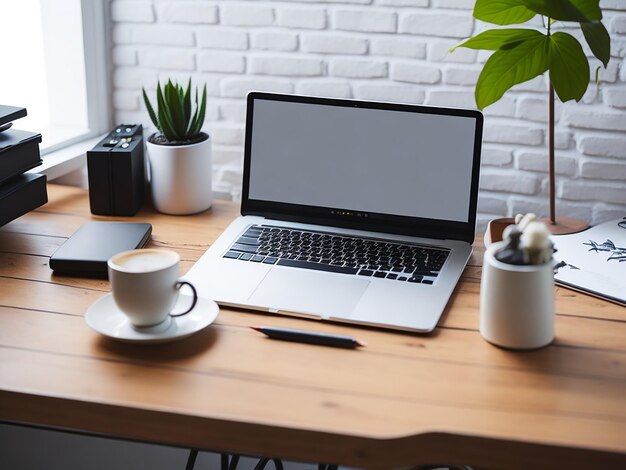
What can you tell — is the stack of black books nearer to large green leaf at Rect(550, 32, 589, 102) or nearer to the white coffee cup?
the white coffee cup

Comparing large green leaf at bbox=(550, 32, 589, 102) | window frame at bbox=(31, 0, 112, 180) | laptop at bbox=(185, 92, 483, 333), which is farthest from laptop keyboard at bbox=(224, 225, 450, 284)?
window frame at bbox=(31, 0, 112, 180)

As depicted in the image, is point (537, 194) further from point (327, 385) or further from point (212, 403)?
point (212, 403)

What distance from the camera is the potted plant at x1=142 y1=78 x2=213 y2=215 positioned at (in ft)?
5.36

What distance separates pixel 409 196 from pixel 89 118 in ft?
2.72

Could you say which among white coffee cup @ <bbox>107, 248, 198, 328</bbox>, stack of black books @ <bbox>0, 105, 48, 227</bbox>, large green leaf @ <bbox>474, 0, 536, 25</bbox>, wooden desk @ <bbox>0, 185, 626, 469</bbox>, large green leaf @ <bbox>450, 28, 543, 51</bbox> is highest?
large green leaf @ <bbox>474, 0, 536, 25</bbox>

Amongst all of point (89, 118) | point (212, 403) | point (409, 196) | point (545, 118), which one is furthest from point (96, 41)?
point (212, 403)

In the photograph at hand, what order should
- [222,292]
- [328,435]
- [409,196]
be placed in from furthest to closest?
[409,196] < [222,292] < [328,435]

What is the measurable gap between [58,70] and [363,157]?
0.80 meters

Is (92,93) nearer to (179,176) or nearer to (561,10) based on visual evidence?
(179,176)

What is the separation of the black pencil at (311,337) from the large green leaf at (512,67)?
52 centimetres

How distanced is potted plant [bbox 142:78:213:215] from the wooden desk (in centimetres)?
41

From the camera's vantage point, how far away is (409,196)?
1.49 m

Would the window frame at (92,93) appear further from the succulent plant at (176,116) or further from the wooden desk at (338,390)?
the wooden desk at (338,390)

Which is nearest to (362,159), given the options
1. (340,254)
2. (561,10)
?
(340,254)
